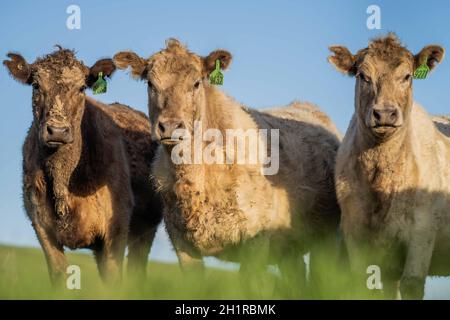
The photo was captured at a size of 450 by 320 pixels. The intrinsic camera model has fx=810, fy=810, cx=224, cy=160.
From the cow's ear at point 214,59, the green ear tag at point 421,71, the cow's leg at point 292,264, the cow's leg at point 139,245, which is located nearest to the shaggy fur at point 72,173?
the cow's leg at point 139,245

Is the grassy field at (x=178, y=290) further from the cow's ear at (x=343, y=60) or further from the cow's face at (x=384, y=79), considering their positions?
the cow's ear at (x=343, y=60)

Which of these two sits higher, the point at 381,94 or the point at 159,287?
the point at 381,94

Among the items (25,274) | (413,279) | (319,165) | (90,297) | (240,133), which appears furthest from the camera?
(319,165)

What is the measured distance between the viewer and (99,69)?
11.6 m

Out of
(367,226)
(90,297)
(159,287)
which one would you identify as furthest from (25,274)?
(367,226)

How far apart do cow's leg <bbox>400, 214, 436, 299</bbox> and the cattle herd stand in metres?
0.01

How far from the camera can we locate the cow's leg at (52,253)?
10859mm

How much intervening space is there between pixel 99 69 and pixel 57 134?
166cm

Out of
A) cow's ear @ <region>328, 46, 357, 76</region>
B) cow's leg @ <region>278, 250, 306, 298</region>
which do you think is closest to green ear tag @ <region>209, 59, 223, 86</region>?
cow's ear @ <region>328, 46, 357, 76</region>

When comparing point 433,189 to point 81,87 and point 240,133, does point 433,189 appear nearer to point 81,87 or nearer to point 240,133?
point 240,133

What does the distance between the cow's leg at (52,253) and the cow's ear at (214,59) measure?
10.3ft

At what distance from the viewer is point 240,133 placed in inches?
412

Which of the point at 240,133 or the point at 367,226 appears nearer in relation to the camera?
the point at 367,226

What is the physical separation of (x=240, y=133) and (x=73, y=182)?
2448mm
